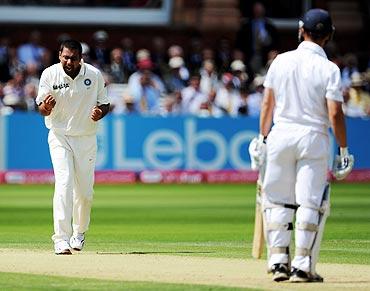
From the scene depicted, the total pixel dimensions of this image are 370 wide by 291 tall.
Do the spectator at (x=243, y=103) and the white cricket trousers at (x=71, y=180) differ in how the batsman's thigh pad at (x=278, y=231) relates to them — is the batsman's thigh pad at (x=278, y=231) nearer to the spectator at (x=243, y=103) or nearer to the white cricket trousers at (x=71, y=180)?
the white cricket trousers at (x=71, y=180)

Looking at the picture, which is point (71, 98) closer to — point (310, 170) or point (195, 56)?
point (310, 170)

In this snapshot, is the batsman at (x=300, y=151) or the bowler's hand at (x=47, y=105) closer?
the batsman at (x=300, y=151)

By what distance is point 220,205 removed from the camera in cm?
2017

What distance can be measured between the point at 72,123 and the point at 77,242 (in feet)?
3.55

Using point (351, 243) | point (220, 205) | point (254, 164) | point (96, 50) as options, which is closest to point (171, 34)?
point (96, 50)

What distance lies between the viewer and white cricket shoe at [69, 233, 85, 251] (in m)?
12.6

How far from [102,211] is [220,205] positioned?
1960mm

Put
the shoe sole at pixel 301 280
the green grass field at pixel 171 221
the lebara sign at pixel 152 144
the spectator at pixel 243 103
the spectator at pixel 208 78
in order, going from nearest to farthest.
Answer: the shoe sole at pixel 301 280, the green grass field at pixel 171 221, the lebara sign at pixel 152 144, the spectator at pixel 243 103, the spectator at pixel 208 78

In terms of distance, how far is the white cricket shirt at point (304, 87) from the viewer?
9.88 metres

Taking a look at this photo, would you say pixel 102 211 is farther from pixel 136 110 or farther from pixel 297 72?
pixel 297 72

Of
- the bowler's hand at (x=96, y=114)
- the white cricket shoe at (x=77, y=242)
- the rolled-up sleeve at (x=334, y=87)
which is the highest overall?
the rolled-up sleeve at (x=334, y=87)

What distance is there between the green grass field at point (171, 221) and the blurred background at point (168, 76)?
2.49 ft

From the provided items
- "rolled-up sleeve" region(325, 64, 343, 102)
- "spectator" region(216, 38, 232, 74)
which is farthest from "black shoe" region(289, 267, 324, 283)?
"spectator" region(216, 38, 232, 74)

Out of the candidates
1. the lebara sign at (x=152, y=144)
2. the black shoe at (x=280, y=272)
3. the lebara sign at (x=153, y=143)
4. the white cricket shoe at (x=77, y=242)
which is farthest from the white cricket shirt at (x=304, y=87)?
the lebara sign at (x=152, y=144)
